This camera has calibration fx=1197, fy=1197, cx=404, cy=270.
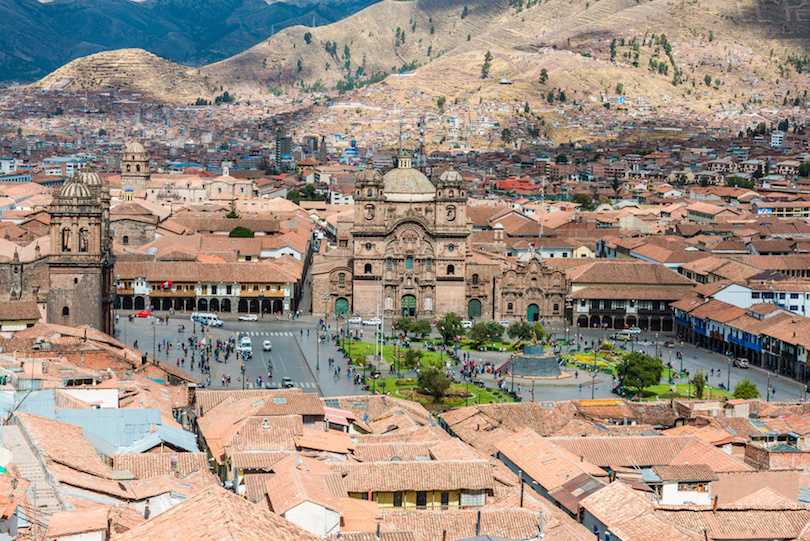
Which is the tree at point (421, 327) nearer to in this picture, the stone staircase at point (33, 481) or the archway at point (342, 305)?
the archway at point (342, 305)

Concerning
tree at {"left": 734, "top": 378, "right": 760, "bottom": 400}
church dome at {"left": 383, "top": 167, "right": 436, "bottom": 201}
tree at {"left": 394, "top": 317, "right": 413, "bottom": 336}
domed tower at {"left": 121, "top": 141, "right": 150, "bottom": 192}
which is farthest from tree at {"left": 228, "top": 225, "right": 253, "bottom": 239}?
tree at {"left": 734, "top": 378, "right": 760, "bottom": 400}

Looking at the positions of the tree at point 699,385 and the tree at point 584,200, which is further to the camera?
the tree at point 584,200

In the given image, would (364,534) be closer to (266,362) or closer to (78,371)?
(78,371)

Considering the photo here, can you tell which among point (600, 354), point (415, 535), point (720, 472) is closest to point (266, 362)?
point (600, 354)

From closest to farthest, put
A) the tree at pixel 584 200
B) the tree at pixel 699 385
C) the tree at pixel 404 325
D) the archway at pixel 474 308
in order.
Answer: the tree at pixel 699 385, the tree at pixel 404 325, the archway at pixel 474 308, the tree at pixel 584 200

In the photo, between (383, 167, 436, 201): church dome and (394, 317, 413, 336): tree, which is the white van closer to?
(394, 317, 413, 336): tree

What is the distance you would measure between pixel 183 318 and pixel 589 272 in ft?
98.3

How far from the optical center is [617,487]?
32562mm

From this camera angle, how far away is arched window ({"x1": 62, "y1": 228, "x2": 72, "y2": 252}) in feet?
211

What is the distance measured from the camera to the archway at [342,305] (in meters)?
87.3

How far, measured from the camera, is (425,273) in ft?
288

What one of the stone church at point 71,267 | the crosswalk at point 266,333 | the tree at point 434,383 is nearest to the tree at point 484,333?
the crosswalk at point 266,333

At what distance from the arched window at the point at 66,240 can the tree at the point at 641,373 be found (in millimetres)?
30522

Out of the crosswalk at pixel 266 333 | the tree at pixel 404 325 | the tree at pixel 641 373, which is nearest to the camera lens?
the tree at pixel 641 373
